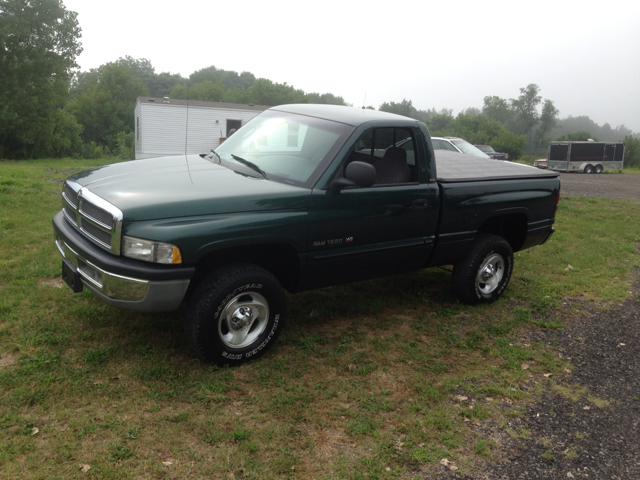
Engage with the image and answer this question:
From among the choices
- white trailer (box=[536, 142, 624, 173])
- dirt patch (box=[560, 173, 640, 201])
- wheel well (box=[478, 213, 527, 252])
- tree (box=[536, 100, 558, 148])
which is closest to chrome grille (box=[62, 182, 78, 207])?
wheel well (box=[478, 213, 527, 252])

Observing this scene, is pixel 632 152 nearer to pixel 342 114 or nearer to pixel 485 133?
pixel 485 133

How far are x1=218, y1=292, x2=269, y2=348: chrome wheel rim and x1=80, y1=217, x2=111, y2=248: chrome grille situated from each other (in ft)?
3.09

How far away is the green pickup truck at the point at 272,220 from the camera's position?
134 inches

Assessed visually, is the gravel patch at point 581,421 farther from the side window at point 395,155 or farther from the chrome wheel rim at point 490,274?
the side window at point 395,155

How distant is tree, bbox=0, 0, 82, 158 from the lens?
114ft

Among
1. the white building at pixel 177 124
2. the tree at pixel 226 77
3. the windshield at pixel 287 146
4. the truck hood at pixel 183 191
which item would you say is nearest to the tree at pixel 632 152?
the white building at pixel 177 124

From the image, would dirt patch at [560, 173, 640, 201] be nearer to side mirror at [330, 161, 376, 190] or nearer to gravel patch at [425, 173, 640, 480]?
gravel patch at [425, 173, 640, 480]

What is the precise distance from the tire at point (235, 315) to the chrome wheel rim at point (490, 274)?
261 cm

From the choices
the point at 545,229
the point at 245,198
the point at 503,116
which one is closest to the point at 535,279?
the point at 545,229

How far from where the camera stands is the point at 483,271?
5.63 metres

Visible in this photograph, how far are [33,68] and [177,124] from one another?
44.9ft

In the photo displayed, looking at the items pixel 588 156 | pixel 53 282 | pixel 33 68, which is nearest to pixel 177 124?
pixel 33 68

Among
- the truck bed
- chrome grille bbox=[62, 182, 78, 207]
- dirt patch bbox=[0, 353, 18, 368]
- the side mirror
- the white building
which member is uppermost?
the white building

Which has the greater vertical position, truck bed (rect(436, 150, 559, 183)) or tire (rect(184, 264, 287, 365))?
truck bed (rect(436, 150, 559, 183))
